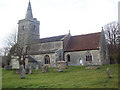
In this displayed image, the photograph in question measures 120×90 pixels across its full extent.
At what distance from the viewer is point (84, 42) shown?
32781mm

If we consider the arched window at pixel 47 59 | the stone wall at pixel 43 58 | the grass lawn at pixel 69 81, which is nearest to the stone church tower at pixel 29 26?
the stone wall at pixel 43 58

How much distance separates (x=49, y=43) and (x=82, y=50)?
369 inches

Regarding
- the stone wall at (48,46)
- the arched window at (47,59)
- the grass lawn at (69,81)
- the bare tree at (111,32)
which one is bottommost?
the grass lawn at (69,81)

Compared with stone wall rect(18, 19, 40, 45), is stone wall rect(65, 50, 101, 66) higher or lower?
lower

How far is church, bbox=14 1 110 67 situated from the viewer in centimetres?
2998

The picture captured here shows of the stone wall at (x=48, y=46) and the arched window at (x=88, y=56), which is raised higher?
the stone wall at (x=48, y=46)

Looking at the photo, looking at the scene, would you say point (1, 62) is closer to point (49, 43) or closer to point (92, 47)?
point (49, 43)

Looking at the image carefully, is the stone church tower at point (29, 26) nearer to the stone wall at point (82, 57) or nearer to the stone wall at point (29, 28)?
the stone wall at point (29, 28)

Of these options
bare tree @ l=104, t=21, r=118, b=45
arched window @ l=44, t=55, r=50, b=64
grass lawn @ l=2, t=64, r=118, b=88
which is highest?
bare tree @ l=104, t=21, r=118, b=45

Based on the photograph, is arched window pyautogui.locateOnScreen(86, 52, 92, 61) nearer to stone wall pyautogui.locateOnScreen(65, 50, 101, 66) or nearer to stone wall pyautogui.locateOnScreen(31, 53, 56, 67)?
stone wall pyautogui.locateOnScreen(65, 50, 101, 66)

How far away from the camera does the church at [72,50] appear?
2998 cm

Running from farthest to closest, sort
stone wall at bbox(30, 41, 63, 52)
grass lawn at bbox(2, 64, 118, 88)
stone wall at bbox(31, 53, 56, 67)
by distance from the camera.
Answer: stone wall at bbox(30, 41, 63, 52) < stone wall at bbox(31, 53, 56, 67) < grass lawn at bbox(2, 64, 118, 88)

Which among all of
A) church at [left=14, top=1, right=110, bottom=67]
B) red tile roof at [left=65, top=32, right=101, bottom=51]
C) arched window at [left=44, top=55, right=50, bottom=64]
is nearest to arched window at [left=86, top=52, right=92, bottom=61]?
church at [left=14, top=1, right=110, bottom=67]

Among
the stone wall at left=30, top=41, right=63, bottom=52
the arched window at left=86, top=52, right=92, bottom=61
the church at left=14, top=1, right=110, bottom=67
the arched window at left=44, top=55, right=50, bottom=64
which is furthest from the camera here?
the stone wall at left=30, top=41, right=63, bottom=52
